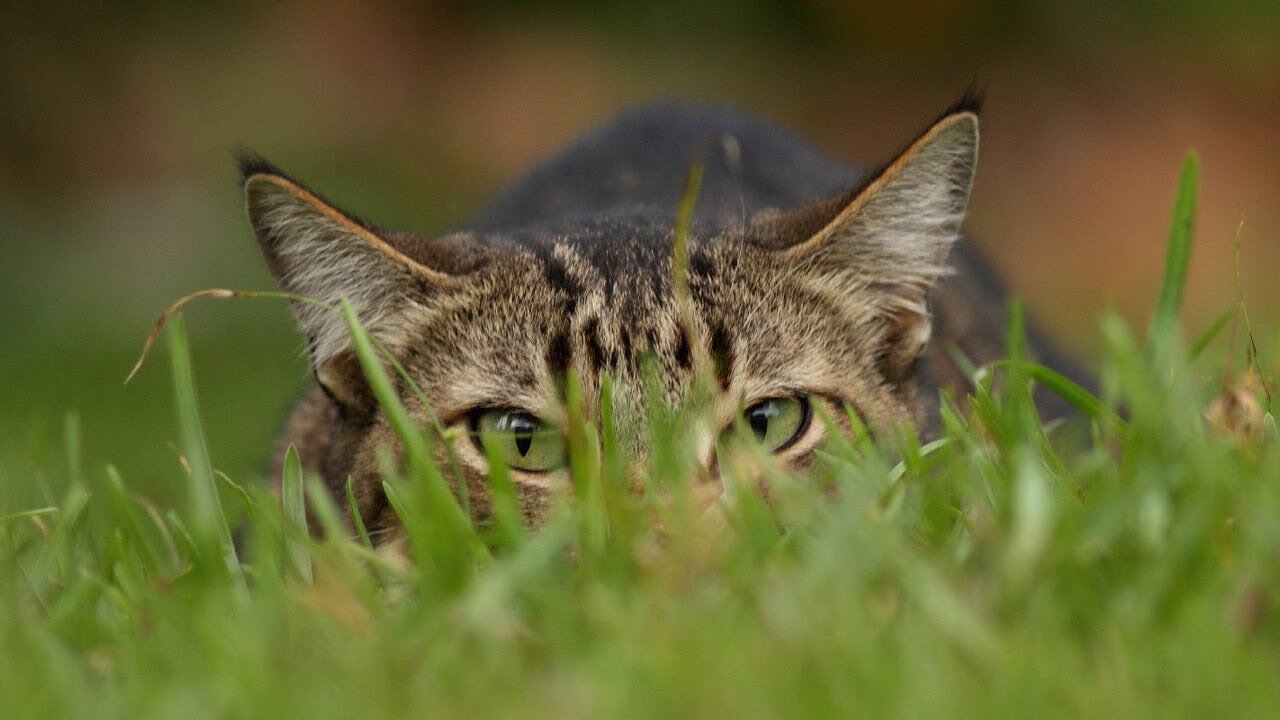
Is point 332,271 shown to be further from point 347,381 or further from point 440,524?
point 440,524

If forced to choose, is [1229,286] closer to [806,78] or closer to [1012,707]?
[806,78]

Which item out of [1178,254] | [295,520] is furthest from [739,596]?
[1178,254]

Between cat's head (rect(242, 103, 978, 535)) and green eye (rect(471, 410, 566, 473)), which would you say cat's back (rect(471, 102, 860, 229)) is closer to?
cat's head (rect(242, 103, 978, 535))

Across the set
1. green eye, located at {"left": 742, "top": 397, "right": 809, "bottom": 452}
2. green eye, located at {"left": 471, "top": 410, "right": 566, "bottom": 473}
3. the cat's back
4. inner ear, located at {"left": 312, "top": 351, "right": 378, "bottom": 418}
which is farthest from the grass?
the cat's back

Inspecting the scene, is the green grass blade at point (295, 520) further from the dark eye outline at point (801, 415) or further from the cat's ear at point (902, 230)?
the cat's ear at point (902, 230)

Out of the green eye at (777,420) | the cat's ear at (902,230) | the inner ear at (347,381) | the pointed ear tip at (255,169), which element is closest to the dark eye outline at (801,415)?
the green eye at (777,420)

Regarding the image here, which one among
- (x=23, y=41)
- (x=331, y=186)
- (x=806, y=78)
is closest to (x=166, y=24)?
(x=23, y=41)

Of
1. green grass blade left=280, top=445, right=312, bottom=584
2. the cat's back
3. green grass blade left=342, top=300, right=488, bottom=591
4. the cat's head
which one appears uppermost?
the cat's back

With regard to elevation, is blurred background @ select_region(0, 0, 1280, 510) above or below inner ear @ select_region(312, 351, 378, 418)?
above
